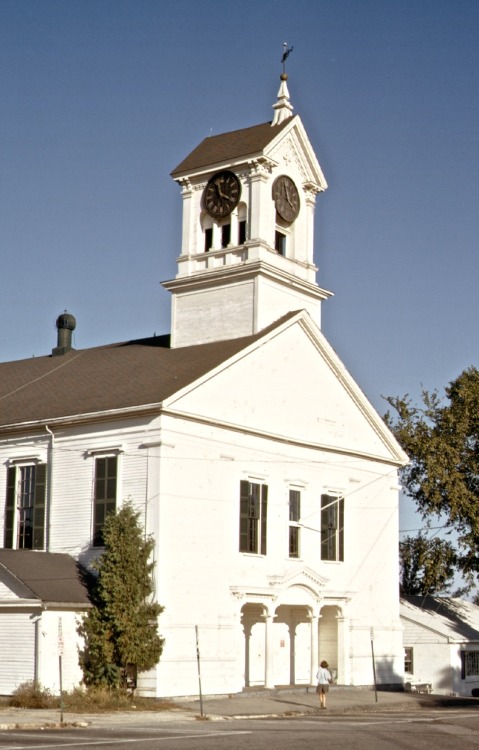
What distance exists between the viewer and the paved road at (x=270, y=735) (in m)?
23.1

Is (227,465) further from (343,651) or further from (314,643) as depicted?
(343,651)

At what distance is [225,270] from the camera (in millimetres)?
43906

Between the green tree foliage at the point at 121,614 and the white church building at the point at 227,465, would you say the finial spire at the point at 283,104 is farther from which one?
the green tree foliage at the point at 121,614

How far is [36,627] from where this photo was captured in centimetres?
3506

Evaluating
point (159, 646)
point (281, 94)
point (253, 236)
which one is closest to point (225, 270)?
point (253, 236)

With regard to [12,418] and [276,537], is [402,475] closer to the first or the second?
[276,537]

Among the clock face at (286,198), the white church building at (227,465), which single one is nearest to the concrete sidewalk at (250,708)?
the white church building at (227,465)

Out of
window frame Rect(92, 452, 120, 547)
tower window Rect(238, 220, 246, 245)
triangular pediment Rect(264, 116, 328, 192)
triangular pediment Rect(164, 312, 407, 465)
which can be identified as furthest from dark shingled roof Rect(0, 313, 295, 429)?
triangular pediment Rect(264, 116, 328, 192)

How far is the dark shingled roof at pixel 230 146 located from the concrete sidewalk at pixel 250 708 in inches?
758

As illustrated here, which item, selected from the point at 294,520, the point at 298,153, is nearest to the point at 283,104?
the point at 298,153

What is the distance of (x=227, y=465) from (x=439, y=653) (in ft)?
73.4

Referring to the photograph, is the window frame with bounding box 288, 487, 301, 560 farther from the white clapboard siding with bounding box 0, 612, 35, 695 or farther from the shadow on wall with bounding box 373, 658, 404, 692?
the white clapboard siding with bounding box 0, 612, 35, 695

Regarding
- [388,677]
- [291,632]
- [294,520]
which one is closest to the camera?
[294,520]

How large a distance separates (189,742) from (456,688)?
35886 mm
